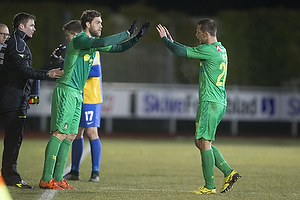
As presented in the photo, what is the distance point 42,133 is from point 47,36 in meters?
5.11

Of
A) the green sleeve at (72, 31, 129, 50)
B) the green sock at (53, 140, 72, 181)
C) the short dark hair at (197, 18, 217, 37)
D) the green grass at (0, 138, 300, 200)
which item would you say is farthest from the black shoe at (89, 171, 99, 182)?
the short dark hair at (197, 18, 217, 37)

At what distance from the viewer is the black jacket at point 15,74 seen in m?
7.64

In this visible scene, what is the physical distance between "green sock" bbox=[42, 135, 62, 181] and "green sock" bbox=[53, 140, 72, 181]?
189 mm

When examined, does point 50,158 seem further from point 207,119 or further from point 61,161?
point 207,119

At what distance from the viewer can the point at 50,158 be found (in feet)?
24.0

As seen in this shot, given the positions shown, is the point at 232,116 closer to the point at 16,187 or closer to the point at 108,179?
the point at 108,179

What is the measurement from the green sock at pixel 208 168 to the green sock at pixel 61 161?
175cm

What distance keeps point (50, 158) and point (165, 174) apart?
2.73 metres

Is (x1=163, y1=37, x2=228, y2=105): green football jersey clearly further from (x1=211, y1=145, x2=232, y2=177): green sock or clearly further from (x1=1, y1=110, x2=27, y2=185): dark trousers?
(x1=1, y1=110, x2=27, y2=185): dark trousers

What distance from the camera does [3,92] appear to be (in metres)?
7.73

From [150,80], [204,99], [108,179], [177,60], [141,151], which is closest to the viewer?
[204,99]

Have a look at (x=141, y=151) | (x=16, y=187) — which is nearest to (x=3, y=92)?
(x=16, y=187)

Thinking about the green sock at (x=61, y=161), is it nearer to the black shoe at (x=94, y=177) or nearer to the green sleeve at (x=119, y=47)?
the black shoe at (x=94, y=177)

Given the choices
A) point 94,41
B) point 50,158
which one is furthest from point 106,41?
point 50,158
